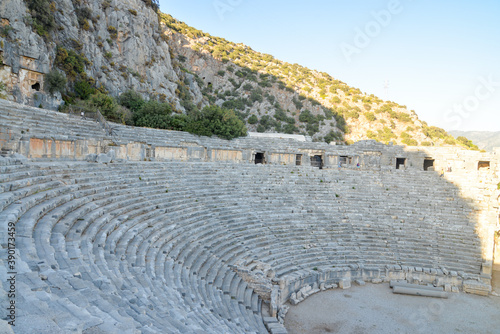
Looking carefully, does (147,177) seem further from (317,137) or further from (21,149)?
(317,137)

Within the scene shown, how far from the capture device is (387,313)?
1030 centimetres

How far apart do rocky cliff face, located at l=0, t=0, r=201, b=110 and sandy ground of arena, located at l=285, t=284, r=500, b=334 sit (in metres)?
22.4

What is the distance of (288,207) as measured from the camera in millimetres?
15664

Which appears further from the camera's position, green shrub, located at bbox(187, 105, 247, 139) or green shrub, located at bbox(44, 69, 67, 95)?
green shrub, located at bbox(44, 69, 67, 95)

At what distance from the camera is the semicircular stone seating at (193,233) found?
13.3 ft

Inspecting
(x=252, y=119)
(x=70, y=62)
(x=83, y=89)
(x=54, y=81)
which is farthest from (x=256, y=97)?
(x=54, y=81)

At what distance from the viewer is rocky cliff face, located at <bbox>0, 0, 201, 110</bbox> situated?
2073 centimetres

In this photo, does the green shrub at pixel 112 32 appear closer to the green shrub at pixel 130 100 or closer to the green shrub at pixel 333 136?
the green shrub at pixel 130 100

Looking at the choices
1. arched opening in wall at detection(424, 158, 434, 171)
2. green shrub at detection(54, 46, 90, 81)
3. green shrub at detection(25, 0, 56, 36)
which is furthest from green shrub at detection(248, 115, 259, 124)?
green shrub at detection(25, 0, 56, 36)

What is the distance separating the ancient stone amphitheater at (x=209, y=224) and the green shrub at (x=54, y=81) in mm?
10037

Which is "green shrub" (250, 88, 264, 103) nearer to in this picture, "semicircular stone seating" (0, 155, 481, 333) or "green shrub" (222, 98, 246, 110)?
"green shrub" (222, 98, 246, 110)

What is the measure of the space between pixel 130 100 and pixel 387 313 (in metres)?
28.7

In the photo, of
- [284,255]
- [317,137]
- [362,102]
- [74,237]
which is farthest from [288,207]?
[362,102]

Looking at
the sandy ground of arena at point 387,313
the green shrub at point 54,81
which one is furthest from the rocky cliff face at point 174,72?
the sandy ground of arena at point 387,313
